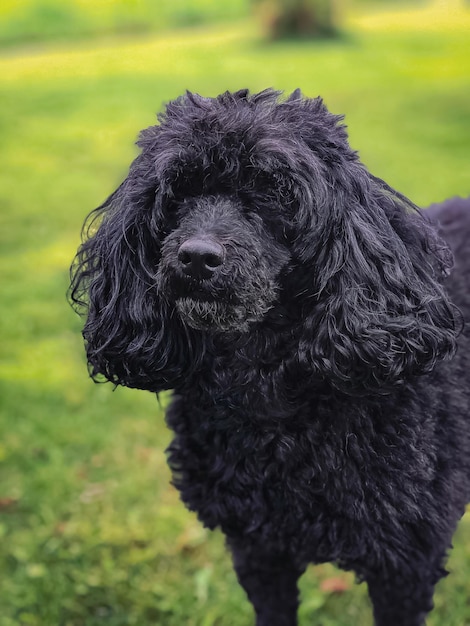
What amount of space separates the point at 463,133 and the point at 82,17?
441 inches

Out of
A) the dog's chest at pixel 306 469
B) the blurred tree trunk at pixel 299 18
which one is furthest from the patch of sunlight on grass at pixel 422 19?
the dog's chest at pixel 306 469

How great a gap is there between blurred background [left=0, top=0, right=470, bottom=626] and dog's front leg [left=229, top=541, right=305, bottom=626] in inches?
12.3

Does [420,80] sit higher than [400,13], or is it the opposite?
[400,13]

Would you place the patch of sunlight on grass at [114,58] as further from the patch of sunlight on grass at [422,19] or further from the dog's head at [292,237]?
the dog's head at [292,237]

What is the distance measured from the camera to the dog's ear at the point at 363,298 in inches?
78.3

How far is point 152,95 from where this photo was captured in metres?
12.4

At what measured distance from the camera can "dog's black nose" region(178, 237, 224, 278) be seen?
184 centimetres

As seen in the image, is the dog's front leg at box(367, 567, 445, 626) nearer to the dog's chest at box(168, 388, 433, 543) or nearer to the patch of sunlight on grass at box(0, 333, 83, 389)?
the dog's chest at box(168, 388, 433, 543)

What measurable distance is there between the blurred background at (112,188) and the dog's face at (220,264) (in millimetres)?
1552

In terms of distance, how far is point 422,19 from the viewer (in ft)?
65.6

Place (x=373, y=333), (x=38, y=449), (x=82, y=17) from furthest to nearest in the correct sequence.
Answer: (x=82, y=17)
(x=38, y=449)
(x=373, y=333)

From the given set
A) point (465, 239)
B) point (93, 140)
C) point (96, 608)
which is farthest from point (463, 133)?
point (96, 608)

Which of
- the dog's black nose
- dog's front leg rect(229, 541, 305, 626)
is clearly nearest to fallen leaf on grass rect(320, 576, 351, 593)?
dog's front leg rect(229, 541, 305, 626)

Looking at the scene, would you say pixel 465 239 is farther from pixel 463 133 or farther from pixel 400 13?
pixel 400 13
